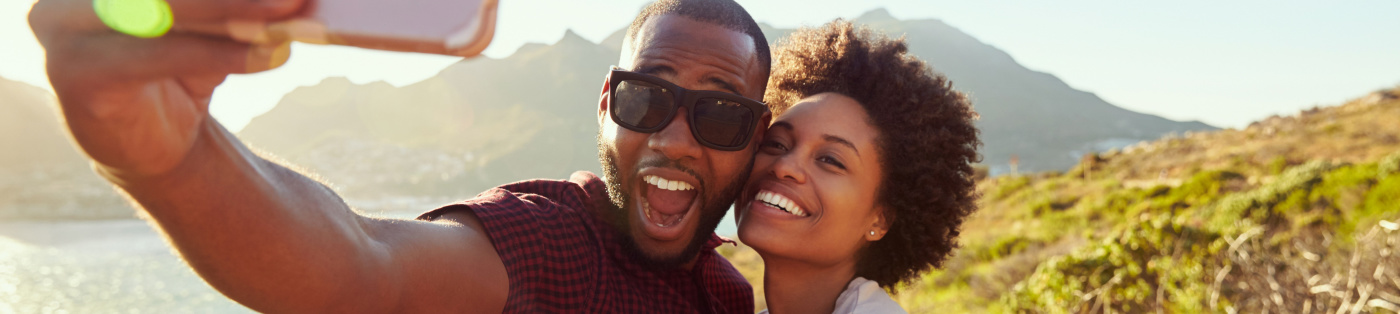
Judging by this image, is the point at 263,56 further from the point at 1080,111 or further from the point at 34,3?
the point at 1080,111

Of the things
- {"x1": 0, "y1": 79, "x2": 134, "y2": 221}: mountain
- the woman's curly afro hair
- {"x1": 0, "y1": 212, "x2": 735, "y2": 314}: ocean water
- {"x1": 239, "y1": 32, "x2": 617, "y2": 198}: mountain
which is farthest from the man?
{"x1": 0, "y1": 79, "x2": 134, "y2": 221}: mountain

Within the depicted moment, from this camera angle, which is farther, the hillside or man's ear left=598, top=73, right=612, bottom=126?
the hillside

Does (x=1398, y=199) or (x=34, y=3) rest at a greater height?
(x=34, y=3)

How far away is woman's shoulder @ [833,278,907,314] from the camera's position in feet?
9.89

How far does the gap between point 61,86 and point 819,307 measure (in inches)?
115

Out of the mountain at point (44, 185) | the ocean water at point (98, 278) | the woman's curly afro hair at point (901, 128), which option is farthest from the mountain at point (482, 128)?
the woman's curly afro hair at point (901, 128)

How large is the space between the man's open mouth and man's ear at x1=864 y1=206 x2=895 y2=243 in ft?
3.59

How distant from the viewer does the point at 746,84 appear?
9.52 ft

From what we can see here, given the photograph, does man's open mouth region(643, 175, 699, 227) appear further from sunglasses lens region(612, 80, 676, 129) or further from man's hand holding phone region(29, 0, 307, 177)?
man's hand holding phone region(29, 0, 307, 177)

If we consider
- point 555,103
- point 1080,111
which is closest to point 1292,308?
point 555,103

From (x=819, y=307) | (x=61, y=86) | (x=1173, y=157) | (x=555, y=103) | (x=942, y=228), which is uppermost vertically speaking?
(x=61, y=86)

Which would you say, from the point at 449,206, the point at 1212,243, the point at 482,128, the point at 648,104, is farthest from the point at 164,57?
the point at 482,128

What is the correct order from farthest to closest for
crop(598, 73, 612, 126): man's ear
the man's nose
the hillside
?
A: the hillside, crop(598, 73, 612, 126): man's ear, the man's nose

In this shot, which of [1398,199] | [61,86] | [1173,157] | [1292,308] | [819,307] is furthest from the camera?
[1173,157]
